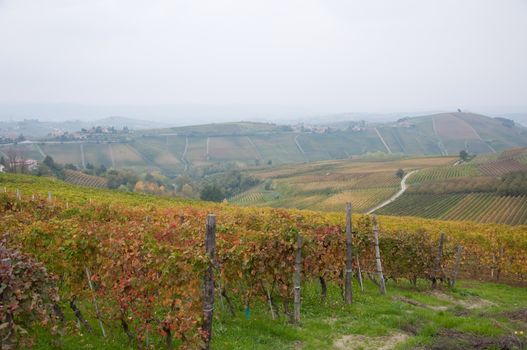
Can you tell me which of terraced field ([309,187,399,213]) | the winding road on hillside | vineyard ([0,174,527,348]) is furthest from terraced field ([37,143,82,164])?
vineyard ([0,174,527,348])

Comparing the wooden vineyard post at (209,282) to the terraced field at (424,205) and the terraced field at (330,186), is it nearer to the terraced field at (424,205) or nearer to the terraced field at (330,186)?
the terraced field at (424,205)

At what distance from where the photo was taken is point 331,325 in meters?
10.2

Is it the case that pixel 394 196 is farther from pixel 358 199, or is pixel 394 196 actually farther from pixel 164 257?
pixel 164 257

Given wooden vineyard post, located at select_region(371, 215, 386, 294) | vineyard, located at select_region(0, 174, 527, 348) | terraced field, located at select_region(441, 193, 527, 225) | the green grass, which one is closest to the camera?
vineyard, located at select_region(0, 174, 527, 348)

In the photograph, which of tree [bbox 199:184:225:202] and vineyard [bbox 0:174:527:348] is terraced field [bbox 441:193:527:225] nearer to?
tree [bbox 199:184:225:202]

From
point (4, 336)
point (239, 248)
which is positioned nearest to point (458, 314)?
point (239, 248)

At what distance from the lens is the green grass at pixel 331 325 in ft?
27.7

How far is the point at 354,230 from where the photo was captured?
549 inches

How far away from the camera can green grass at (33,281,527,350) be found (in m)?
8.45

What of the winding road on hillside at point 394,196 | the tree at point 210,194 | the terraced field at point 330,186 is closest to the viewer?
the winding road on hillside at point 394,196

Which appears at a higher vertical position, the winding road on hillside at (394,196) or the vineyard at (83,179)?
the vineyard at (83,179)

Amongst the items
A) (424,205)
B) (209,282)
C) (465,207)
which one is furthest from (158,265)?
(424,205)

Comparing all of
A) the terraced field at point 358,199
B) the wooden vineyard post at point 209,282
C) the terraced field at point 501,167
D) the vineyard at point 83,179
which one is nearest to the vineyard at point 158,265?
the wooden vineyard post at point 209,282

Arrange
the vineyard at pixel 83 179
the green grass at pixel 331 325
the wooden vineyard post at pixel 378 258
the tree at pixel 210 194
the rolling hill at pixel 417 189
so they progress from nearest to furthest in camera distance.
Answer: the green grass at pixel 331 325, the wooden vineyard post at pixel 378 258, the rolling hill at pixel 417 189, the vineyard at pixel 83 179, the tree at pixel 210 194
